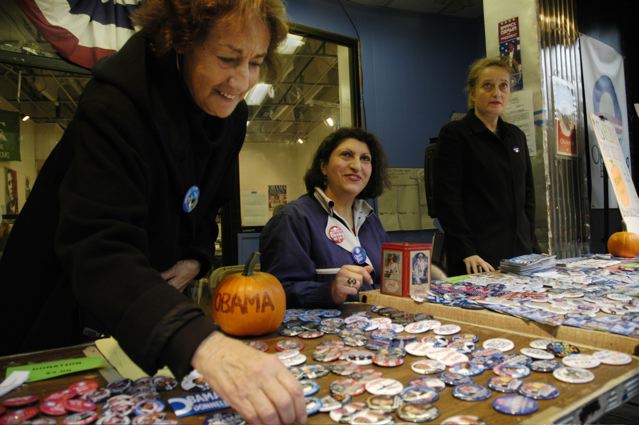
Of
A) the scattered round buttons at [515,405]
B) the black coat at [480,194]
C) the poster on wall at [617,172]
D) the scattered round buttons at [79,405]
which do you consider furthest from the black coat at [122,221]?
the poster on wall at [617,172]

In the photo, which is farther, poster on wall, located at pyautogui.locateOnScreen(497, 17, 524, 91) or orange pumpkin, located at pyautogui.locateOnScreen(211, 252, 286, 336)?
poster on wall, located at pyautogui.locateOnScreen(497, 17, 524, 91)

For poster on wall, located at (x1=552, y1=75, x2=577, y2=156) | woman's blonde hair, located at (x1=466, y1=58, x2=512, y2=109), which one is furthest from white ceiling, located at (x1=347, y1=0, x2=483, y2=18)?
woman's blonde hair, located at (x1=466, y1=58, x2=512, y2=109)

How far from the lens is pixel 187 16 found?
953 millimetres

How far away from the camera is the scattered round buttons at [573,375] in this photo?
→ 73 cm

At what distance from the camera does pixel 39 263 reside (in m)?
1.00

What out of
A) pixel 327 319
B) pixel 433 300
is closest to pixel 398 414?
pixel 327 319

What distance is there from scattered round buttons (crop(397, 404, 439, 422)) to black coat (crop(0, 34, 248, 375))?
30 centimetres

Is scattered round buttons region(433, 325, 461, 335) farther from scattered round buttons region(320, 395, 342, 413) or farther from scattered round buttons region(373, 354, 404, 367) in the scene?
scattered round buttons region(320, 395, 342, 413)

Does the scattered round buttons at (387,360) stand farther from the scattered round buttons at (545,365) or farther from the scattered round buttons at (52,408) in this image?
the scattered round buttons at (52,408)

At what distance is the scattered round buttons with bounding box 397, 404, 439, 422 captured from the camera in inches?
24.5

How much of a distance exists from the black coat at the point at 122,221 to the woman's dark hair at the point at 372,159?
89 centimetres

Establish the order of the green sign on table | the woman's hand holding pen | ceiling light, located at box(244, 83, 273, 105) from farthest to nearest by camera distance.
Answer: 1. ceiling light, located at box(244, 83, 273, 105)
2. the woman's hand holding pen
3. the green sign on table

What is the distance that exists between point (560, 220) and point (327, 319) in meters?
2.81

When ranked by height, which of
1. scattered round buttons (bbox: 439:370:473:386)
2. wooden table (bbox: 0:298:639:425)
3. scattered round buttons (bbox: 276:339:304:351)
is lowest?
wooden table (bbox: 0:298:639:425)
